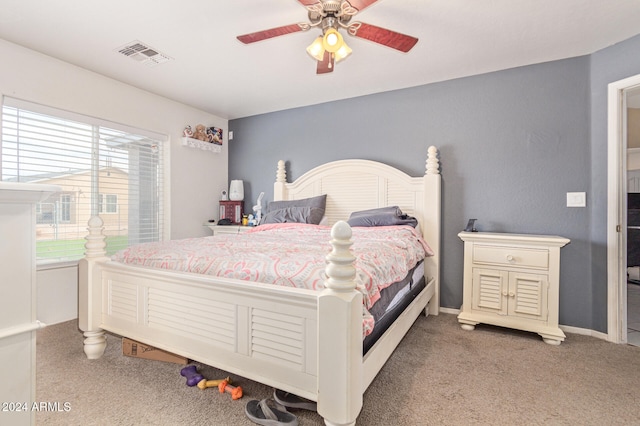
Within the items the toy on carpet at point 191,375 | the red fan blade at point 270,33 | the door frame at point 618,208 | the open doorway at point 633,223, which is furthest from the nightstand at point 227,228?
the open doorway at point 633,223

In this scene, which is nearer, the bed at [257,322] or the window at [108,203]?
the bed at [257,322]

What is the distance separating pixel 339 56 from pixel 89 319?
7.42 feet

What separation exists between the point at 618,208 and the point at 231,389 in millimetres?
2940

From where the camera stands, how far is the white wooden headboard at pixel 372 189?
295 cm

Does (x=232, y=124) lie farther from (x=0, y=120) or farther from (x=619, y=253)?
(x=619, y=253)

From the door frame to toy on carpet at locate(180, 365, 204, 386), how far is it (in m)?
2.94

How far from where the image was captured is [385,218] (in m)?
2.80

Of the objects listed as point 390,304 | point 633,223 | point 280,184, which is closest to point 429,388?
point 390,304

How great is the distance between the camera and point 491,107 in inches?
112

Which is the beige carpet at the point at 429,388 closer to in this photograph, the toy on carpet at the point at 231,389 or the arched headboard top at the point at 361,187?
the toy on carpet at the point at 231,389

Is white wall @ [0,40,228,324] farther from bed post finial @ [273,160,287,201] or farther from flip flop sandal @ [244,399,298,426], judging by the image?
flip flop sandal @ [244,399,298,426]

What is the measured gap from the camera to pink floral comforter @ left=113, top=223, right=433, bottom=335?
1.39 metres

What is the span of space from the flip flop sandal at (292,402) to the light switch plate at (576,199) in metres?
2.56

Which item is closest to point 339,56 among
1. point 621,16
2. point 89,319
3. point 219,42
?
point 219,42
